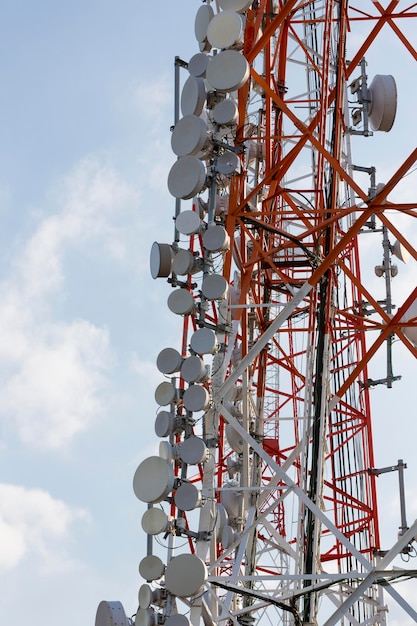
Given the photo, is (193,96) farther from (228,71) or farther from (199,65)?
(228,71)

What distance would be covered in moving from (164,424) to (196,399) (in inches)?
26.2

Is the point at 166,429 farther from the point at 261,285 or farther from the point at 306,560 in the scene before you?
the point at 261,285

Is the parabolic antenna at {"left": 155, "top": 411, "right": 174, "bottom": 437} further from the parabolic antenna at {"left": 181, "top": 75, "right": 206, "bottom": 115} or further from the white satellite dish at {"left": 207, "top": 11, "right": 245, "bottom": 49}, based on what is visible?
the white satellite dish at {"left": 207, "top": 11, "right": 245, "bottom": 49}

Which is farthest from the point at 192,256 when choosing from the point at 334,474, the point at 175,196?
the point at 334,474

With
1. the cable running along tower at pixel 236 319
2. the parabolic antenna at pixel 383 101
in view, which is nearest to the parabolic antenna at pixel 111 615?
the cable running along tower at pixel 236 319

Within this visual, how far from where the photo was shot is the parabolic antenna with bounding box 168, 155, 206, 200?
1797 cm

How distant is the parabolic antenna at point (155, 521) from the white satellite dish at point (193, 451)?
82cm

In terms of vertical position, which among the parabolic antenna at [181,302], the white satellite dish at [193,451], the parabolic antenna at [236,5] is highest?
the parabolic antenna at [236,5]

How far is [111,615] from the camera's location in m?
17.7

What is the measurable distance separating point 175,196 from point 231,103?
1.73 meters

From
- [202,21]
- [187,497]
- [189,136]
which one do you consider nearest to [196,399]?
[187,497]

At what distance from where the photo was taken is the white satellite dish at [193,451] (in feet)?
54.5

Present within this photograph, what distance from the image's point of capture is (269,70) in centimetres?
2014

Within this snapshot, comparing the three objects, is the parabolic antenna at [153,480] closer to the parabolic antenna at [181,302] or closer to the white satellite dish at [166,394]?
the white satellite dish at [166,394]
